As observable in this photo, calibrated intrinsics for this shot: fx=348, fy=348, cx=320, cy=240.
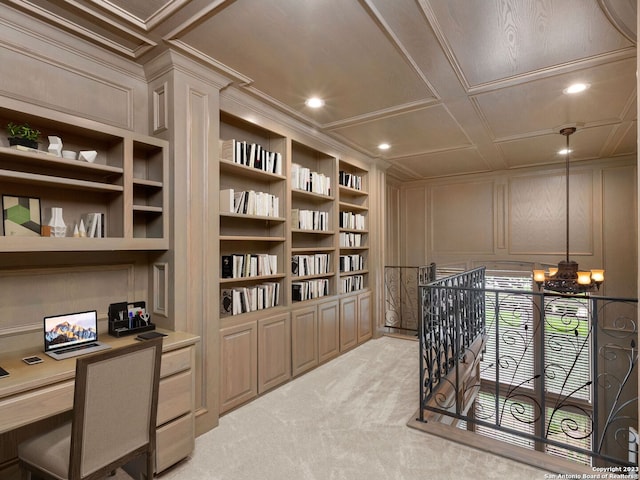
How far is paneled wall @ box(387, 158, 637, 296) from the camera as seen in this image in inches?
207

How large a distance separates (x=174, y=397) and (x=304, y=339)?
1.75m

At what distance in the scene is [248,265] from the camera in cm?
321

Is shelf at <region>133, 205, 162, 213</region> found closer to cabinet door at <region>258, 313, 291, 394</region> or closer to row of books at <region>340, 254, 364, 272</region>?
cabinet door at <region>258, 313, 291, 394</region>

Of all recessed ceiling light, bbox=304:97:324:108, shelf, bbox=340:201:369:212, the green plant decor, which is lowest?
shelf, bbox=340:201:369:212

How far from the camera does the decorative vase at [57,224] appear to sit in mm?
2070

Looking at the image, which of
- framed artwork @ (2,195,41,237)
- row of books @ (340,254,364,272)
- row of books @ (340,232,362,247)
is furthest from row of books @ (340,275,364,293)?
framed artwork @ (2,195,41,237)

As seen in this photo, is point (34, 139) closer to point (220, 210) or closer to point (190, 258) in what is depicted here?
point (190, 258)

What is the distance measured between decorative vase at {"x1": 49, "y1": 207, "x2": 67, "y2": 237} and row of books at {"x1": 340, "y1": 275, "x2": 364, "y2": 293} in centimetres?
311

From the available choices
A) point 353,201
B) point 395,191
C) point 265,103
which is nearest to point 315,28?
point 265,103

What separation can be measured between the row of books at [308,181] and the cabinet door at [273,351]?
1395mm

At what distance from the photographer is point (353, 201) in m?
5.28

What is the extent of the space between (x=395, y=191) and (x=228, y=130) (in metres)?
4.39

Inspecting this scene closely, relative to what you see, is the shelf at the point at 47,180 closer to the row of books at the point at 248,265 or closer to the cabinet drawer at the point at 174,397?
the row of books at the point at 248,265

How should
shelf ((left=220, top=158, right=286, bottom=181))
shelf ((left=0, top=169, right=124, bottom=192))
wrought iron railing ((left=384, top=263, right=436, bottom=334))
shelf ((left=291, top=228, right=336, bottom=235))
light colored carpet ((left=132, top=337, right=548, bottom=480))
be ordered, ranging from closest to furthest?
1. shelf ((left=0, top=169, right=124, bottom=192))
2. light colored carpet ((left=132, top=337, right=548, bottom=480))
3. shelf ((left=220, top=158, right=286, bottom=181))
4. shelf ((left=291, top=228, right=336, bottom=235))
5. wrought iron railing ((left=384, top=263, right=436, bottom=334))
